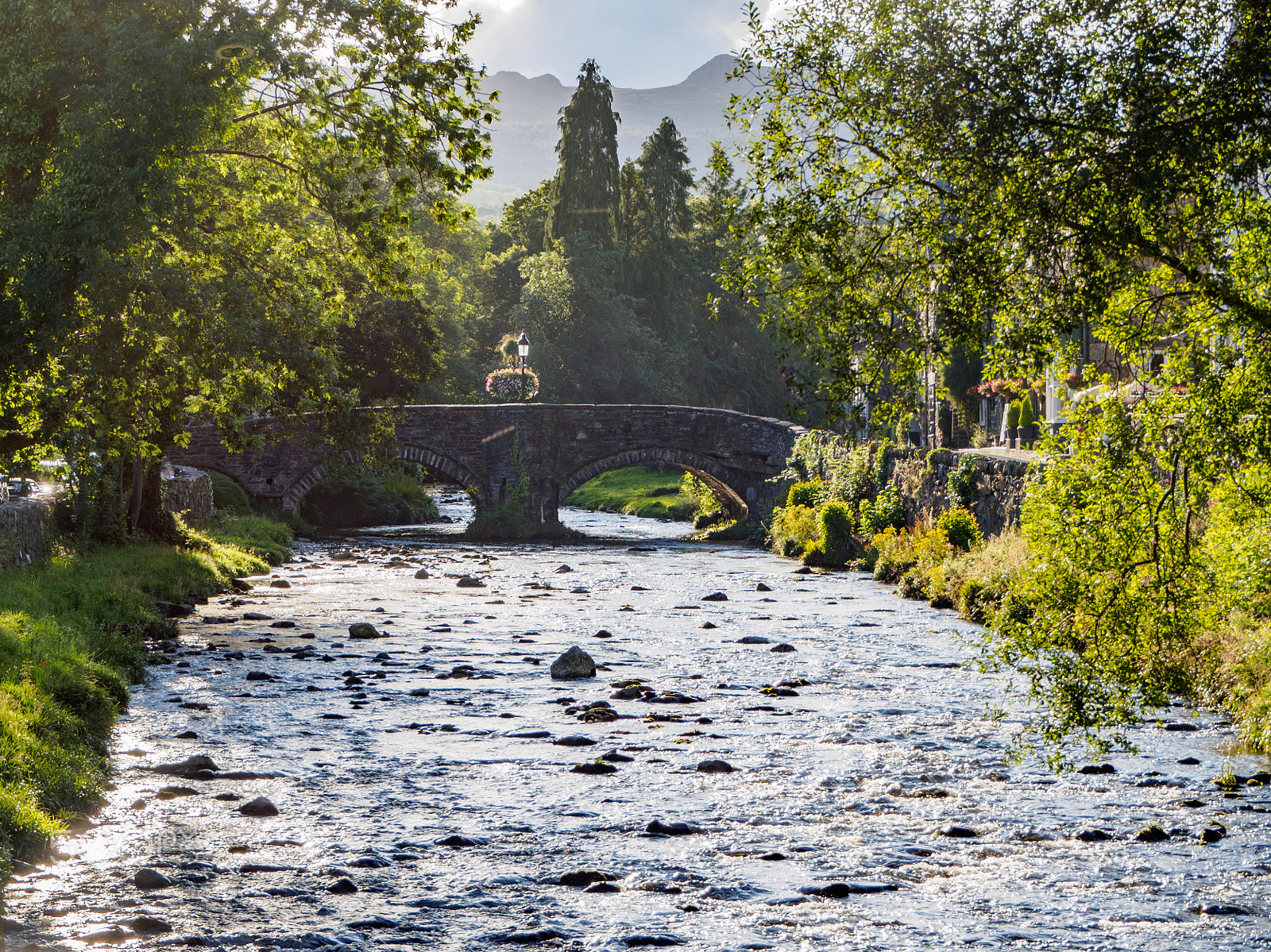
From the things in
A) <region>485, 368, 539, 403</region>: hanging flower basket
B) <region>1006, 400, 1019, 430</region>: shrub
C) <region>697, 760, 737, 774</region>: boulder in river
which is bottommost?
<region>697, 760, 737, 774</region>: boulder in river

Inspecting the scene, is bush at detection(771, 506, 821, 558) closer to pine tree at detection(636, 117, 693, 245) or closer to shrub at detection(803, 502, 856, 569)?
shrub at detection(803, 502, 856, 569)

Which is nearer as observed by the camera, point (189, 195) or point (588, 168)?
point (189, 195)

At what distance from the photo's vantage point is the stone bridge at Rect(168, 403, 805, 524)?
39.8m

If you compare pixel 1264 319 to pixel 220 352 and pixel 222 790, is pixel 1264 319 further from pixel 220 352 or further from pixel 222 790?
pixel 220 352

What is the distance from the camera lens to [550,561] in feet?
105

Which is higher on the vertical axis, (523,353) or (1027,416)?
(523,353)

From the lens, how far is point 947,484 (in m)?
27.1

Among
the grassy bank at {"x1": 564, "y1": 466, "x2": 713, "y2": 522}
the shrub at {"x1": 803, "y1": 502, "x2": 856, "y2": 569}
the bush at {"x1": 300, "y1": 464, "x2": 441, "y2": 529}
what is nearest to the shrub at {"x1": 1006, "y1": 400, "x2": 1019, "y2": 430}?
the shrub at {"x1": 803, "y1": 502, "x2": 856, "y2": 569}

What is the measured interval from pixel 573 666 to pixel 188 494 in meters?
16.3

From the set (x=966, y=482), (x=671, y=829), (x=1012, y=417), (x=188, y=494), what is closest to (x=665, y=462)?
(x=1012, y=417)

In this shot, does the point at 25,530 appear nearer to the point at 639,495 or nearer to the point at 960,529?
the point at 960,529

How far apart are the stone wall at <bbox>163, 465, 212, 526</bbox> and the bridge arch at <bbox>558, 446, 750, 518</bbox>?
12527 mm

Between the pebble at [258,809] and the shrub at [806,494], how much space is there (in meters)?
25.7

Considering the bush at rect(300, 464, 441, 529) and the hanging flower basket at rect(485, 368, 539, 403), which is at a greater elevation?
the hanging flower basket at rect(485, 368, 539, 403)
